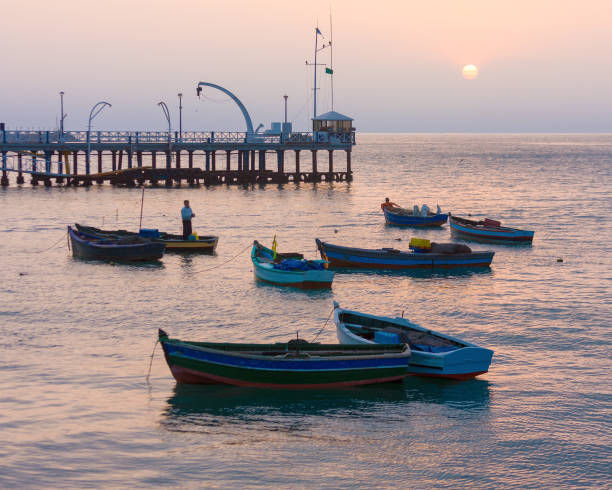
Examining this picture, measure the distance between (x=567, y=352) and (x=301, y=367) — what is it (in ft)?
28.2

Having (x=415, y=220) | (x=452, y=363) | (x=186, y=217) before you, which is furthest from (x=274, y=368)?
(x=415, y=220)

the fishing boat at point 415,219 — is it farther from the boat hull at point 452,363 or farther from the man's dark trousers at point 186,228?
the boat hull at point 452,363

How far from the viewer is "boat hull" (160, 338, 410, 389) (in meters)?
18.1

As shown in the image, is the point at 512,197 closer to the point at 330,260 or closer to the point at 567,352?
the point at 330,260

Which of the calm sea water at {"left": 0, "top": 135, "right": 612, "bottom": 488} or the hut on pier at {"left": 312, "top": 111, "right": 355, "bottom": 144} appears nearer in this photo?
the calm sea water at {"left": 0, "top": 135, "right": 612, "bottom": 488}

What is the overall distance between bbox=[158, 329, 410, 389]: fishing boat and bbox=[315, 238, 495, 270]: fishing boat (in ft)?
56.6

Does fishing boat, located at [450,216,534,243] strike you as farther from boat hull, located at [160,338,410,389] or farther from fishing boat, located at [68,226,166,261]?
boat hull, located at [160,338,410,389]

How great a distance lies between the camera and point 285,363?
59.6 feet

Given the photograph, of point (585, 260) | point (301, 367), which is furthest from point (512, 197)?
point (301, 367)

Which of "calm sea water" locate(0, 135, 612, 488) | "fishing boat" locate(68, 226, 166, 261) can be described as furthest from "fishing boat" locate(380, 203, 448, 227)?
"fishing boat" locate(68, 226, 166, 261)

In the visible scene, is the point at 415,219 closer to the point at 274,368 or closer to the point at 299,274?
the point at 299,274

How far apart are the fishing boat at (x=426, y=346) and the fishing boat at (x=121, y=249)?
1715cm

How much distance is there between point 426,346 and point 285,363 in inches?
155

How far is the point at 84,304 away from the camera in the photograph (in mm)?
27734
